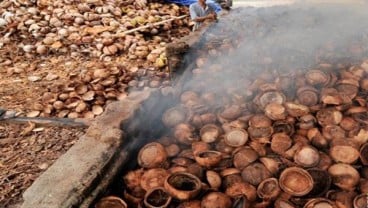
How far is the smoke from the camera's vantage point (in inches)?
179

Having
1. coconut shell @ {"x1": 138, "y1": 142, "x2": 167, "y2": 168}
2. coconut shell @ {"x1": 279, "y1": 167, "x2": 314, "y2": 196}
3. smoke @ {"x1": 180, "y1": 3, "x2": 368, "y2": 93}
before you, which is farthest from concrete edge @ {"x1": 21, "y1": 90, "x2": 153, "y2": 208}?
coconut shell @ {"x1": 279, "y1": 167, "x2": 314, "y2": 196}

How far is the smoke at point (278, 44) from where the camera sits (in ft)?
14.9

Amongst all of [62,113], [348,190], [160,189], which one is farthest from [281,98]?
[62,113]

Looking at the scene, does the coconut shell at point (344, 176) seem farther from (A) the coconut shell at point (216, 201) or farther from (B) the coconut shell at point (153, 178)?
(B) the coconut shell at point (153, 178)

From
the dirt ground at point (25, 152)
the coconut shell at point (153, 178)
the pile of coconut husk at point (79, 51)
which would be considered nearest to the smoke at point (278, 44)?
the coconut shell at point (153, 178)

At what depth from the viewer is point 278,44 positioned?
549 centimetres

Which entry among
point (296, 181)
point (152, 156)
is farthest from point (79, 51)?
point (296, 181)

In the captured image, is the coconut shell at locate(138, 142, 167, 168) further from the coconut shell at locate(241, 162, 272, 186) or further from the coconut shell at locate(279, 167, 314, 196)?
the coconut shell at locate(279, 167, 314, 196)

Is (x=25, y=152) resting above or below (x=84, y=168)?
below

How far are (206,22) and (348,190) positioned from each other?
520cm

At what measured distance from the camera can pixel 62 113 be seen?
6.08 m

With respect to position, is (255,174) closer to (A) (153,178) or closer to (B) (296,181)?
(B) (296,181)

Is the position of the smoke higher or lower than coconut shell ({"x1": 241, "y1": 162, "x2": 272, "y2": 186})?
higher

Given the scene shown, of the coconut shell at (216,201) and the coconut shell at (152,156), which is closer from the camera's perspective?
the coconut shell at (216,201)
